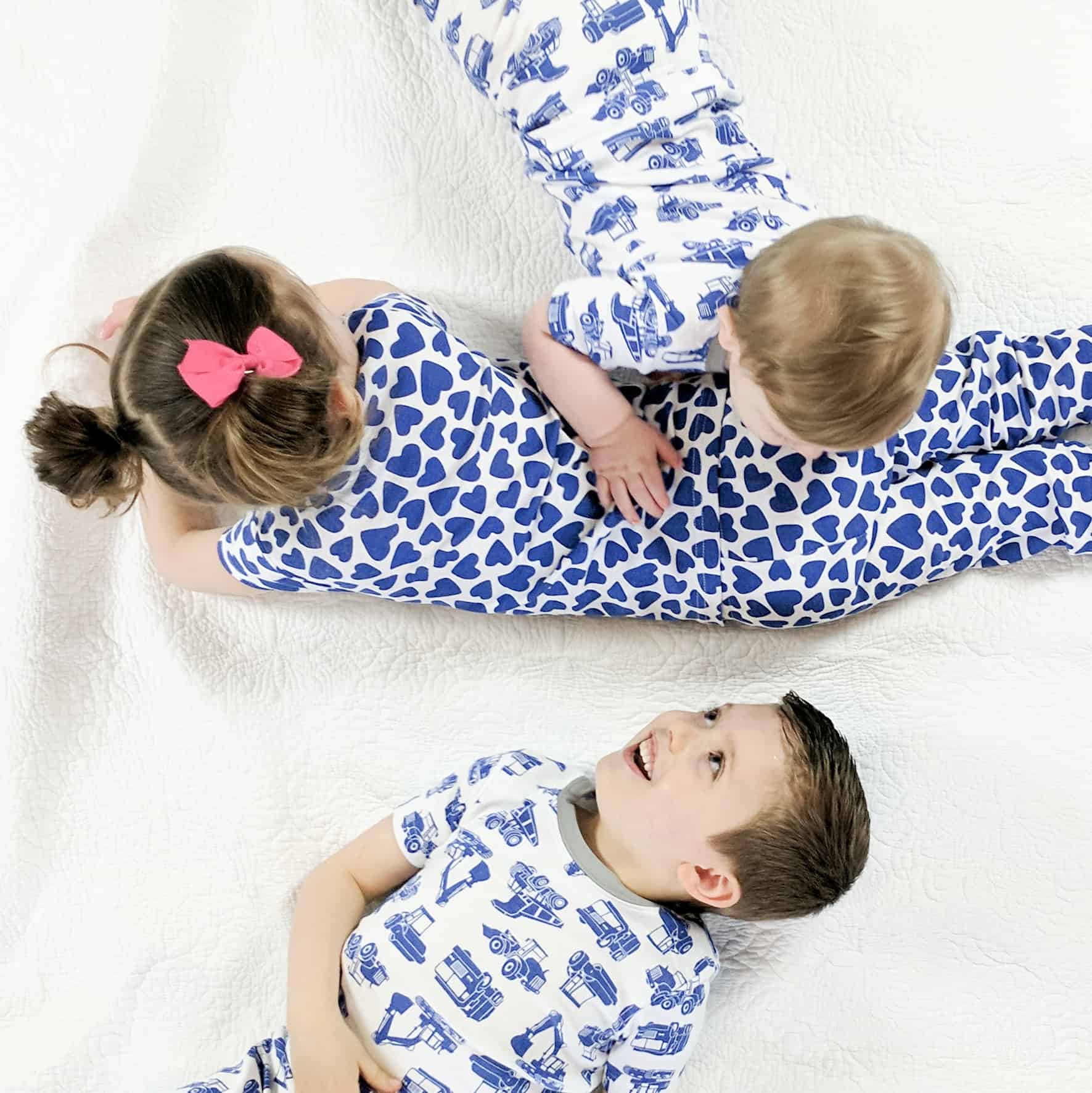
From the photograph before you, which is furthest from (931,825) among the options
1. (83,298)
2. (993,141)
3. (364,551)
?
(83,298)

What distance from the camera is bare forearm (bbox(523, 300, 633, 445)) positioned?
1010mm

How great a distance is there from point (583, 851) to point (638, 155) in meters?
0.63

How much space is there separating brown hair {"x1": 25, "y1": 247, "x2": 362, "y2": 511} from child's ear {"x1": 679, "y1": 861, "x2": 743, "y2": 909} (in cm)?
46

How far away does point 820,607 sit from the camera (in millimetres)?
1044

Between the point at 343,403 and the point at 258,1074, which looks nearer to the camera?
the point at 343,403

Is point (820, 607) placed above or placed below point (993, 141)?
below

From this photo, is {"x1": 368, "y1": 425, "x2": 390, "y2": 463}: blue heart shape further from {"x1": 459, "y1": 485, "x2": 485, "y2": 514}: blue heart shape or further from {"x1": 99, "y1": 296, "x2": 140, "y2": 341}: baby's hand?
{"x1": 99, "y1": 296, "x2": 140, "y2": 341}: baby's hand

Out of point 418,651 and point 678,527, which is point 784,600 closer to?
point 678,527

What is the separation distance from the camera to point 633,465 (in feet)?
3.35

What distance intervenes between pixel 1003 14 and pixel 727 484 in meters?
0.64

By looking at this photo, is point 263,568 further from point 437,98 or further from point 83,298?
point 437,98

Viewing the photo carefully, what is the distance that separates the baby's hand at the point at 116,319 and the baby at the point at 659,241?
1.36 feet

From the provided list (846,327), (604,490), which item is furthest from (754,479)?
(846,327)

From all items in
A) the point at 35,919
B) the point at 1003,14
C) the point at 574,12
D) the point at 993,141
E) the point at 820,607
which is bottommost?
the point at 820,607
